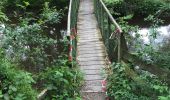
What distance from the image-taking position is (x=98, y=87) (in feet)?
27.6

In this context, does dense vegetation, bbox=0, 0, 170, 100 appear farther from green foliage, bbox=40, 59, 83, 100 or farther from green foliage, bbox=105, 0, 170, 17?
green foliage, bbox=105, 0, 170, 17

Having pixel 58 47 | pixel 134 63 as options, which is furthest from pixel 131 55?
pixel 58 47

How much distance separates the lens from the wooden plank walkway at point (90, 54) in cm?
824

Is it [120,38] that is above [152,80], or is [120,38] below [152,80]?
above

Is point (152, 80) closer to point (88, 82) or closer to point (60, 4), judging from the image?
point (88, 82)

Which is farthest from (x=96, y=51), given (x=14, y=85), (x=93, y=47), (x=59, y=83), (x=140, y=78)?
(x=14, y=85)

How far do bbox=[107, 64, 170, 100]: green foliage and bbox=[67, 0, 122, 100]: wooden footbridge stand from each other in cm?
34

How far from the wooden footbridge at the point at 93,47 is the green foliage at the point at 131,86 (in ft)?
1.11

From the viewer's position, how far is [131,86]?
7.52 metres

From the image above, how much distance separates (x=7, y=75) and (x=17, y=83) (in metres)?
0.21

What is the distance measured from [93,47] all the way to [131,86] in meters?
4.07

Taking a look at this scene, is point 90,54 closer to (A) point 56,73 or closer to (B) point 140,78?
(B) point 140,78

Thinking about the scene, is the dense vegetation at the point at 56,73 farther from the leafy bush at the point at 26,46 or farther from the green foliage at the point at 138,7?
the green foliage at the point at 138,7

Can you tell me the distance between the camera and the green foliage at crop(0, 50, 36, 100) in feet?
17.9
